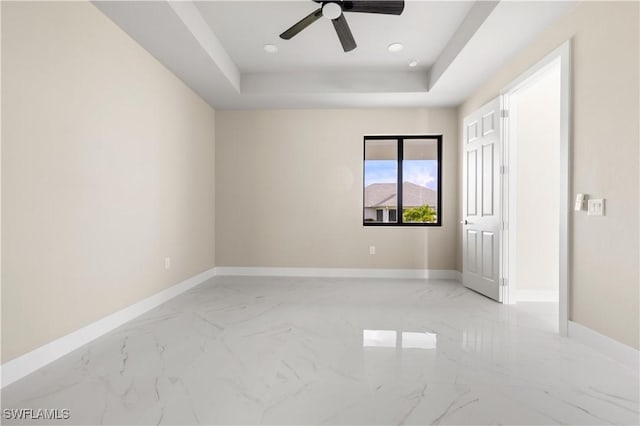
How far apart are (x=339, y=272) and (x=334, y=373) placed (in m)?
2.88

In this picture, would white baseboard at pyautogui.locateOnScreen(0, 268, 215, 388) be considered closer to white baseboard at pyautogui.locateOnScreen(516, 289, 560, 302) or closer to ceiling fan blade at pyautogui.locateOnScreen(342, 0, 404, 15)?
ceiling fan blade at pyautogui.locateOnScreen(342, 0, 404, 15)

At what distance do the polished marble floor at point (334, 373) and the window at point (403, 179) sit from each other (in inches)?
78.9

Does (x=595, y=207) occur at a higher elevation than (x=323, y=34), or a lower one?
lower

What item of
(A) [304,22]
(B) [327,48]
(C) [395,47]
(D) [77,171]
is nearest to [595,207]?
(C) [395,47]

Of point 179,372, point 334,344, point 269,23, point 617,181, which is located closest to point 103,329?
point 179,372

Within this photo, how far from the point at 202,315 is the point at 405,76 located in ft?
12.0

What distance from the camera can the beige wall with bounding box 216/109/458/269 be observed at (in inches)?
184

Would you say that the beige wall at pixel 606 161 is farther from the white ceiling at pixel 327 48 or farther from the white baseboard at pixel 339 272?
the white baseboard at pixel 339 272

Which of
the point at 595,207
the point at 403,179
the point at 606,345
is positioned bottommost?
the point at 606,345

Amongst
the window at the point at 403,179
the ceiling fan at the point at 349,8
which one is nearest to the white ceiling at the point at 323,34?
the ceiling fan at the point at 349,8

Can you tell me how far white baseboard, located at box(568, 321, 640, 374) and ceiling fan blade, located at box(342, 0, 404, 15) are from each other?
270 cm

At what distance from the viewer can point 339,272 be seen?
4.71 m

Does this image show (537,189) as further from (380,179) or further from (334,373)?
(334,373)

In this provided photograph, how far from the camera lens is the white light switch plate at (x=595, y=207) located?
2.10 meters
